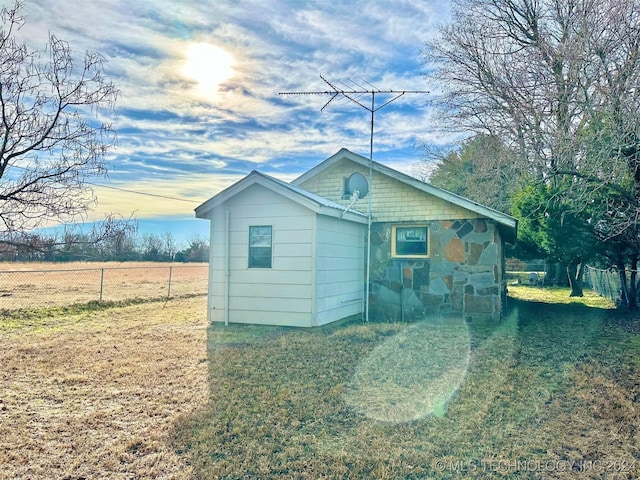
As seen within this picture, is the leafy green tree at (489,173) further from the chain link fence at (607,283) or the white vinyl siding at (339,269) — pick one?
the white vinyl siding at (339,269)

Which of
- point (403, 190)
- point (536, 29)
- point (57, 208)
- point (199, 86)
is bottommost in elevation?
point (57, 208)

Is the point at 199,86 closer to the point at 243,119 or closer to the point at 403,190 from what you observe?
the point at 243,119

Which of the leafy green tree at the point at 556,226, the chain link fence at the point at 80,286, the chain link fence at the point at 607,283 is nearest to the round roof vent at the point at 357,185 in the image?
the leafy green tree at the point at 556,226

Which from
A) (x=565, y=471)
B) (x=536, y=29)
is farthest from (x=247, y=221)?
(x=536, y=29)

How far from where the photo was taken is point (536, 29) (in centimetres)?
1343

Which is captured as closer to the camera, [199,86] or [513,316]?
[199,86]

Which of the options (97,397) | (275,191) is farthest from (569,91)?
(97,397)

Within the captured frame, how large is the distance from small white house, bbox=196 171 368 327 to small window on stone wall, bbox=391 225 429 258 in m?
1.67

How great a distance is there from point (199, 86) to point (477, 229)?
6684 millimetres

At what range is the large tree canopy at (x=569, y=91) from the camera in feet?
27.1

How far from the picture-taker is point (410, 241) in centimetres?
1038

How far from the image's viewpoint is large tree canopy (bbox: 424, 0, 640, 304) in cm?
825

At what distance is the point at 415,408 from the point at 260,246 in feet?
16.6

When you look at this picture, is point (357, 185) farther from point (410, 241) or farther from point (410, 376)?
point (410, 376)
